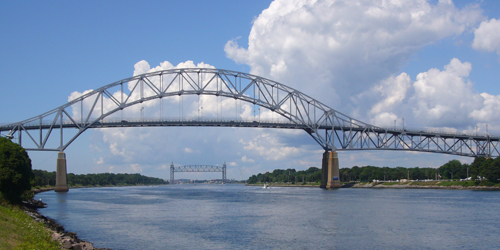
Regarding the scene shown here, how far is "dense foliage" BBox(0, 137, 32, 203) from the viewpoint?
1881 inches

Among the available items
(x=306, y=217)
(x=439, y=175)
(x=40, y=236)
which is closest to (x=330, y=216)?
(x=306, y=217)

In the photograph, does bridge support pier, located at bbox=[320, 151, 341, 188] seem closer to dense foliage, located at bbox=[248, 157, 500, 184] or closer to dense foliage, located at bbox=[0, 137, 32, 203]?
dense foliage, located at bbox=[248, 157, 500, 184]

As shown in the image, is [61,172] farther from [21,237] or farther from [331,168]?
[21,237]

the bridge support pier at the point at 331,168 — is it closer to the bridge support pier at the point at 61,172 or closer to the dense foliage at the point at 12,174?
the bridge support pier at the point at 61,172

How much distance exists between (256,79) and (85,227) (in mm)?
79307

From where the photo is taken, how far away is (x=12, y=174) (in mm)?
48469

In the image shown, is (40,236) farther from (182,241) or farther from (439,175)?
(439,175)

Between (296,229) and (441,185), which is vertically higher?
(296,229)

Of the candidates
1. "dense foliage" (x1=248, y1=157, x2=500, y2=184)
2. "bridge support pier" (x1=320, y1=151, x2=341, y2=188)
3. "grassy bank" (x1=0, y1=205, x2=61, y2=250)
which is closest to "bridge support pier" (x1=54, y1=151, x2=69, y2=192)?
"bridge support pier" (x1=320, y1=151, x2=341, y2=188)

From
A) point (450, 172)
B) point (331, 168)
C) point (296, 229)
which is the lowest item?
point (296, 229)

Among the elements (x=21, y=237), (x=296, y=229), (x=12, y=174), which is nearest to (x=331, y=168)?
(x=296, y=229)

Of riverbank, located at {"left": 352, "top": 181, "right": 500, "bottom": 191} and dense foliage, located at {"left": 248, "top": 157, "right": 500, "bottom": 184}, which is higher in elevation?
dense foliage, located at {"left": 248, "top": 157, "right": 500, "bottom": 184}

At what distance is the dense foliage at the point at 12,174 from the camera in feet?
157

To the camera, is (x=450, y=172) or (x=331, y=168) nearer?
(x=331, y=168)
